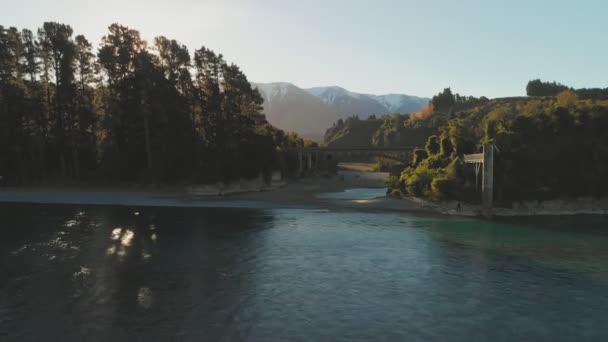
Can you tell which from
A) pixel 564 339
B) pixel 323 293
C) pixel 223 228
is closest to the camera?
pixel 564 339

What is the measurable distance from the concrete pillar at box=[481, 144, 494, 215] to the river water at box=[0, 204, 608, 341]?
13.0 metres

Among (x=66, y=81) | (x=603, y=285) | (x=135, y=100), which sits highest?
(x=66, y=81)

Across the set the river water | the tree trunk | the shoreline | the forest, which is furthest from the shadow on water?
the forest

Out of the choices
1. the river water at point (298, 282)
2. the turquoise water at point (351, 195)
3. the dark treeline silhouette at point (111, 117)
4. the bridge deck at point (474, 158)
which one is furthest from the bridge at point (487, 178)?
the dark treeline silhouette at point (111, 117)

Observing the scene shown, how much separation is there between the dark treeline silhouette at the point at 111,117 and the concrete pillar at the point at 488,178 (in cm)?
4885

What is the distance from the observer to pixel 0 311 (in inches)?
739

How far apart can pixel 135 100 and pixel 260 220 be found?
47184 millimetres

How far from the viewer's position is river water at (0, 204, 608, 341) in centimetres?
1739

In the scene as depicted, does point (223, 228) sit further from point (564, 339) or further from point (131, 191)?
point (131, 191)

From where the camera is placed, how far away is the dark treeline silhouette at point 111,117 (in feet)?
257

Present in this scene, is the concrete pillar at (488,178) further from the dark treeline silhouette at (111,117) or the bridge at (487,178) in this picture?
the dark treeline silhouette at (111,117)

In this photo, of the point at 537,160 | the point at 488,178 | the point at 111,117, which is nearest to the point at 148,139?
the point at 111,117

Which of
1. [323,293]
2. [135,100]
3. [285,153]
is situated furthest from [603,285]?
[285,153]

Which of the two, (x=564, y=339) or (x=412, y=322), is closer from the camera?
(x=564, y=339)
